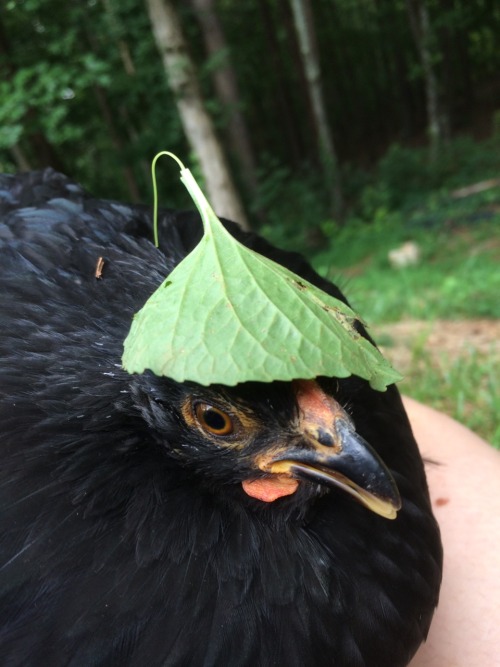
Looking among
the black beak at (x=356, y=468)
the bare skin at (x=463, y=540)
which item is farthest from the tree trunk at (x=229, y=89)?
the black beak at (x=356, y=468)

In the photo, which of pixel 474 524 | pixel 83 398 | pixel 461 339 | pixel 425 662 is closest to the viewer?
pixel 83 398

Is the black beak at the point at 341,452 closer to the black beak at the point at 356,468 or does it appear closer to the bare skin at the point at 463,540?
the black beak at the point at 356,468

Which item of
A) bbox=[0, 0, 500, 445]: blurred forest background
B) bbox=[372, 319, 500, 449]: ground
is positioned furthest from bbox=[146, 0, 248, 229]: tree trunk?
bbox=[372, 319, 500, 449]: ground

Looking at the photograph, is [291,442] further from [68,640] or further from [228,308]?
[68,640]

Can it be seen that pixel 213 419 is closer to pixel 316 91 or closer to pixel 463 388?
pixel 463 388

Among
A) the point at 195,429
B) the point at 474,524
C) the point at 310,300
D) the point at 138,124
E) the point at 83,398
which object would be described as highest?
the point at 138,124

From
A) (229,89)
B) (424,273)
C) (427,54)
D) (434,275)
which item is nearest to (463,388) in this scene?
(434,275)

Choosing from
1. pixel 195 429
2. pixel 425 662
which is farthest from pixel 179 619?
pixel 425 662
